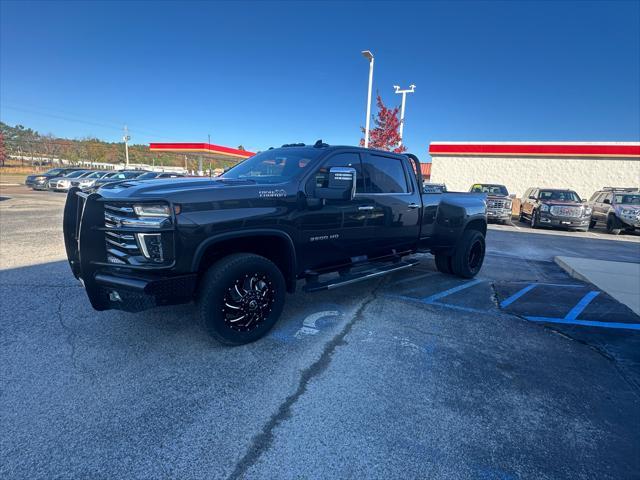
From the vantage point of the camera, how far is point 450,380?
10.1 ft

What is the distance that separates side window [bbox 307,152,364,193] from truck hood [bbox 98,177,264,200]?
51cm

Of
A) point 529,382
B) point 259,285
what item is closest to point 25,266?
point 259,285

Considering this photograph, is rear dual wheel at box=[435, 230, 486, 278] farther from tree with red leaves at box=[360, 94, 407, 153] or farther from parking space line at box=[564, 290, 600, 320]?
tree with red leaves at box=[360, 94, 407, 153]

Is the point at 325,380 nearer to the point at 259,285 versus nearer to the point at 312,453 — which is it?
the point at 312,453

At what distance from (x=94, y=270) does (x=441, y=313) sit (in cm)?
386

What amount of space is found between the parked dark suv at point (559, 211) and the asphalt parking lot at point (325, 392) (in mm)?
11466

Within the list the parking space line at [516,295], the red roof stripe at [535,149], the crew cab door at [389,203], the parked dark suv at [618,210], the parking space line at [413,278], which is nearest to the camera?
the crew cab door at [389,203]

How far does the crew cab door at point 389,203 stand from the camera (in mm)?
4604

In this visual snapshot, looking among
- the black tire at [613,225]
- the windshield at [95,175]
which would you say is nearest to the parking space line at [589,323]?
the black tire at [613,225]

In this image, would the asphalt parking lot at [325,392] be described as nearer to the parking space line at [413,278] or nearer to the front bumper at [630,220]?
the parking space line at [413,278]

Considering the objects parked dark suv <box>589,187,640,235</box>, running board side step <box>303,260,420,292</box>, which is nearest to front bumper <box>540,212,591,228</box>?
parked dark suv <box>589,187,640,235</box>

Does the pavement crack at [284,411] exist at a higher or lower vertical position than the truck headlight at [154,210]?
lower

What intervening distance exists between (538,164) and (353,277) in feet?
78.6

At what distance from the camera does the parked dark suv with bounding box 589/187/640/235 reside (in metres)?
14.2
